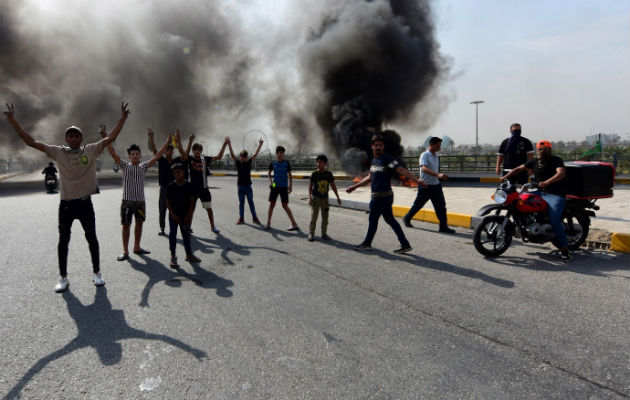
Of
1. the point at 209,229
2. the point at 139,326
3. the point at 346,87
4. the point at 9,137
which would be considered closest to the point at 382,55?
the point at 346,87

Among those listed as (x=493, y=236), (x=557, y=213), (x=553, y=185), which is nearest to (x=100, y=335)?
(x=493, y=236)

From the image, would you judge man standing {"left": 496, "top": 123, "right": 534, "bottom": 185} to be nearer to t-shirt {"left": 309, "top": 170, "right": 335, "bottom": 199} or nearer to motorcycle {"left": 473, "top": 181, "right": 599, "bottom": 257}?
motorcycle {"left": 473, "top": 181, "right": 599, "bottom": 257}

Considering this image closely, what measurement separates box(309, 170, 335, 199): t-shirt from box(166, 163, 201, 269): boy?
2013 mm

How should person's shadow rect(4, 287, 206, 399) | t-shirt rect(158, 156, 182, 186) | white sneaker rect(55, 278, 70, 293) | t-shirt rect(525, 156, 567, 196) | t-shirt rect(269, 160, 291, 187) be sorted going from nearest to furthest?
person's shadow rect(4, 287, 206, 399)
white sneaker rect(55, 278, 70, 293)
t-shirt rect(525, 156, 567, 196)
t-shirt rect(158, 156, 182, 186)
t-shirt rect(269, 160, 291, 187)

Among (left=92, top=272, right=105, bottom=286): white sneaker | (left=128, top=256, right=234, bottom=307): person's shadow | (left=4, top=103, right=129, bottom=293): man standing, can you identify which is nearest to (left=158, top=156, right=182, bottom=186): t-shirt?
(left=128, top=256, right=234, bottom=307): person's shadow

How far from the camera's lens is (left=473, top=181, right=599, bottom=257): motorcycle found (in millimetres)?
4652

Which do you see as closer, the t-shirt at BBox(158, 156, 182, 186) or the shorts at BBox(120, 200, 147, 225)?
the shorts at BBox(120, 200, 147, 225)

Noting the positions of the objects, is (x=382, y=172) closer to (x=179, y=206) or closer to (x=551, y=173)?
(x=551, y=173)

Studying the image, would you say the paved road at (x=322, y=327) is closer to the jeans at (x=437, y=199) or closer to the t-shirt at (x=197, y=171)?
the jeans at (x=437, y=199)

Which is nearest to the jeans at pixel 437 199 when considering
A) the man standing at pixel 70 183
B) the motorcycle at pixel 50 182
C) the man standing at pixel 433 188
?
the man standing at pixel 433 188

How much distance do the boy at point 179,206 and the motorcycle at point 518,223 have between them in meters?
3.51

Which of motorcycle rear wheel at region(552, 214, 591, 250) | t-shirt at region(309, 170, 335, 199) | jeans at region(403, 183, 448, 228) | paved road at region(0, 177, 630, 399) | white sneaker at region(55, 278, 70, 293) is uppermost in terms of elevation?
t-shirt at region(309, 170, 335, 199)

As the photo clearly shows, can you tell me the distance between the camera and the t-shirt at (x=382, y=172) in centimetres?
500

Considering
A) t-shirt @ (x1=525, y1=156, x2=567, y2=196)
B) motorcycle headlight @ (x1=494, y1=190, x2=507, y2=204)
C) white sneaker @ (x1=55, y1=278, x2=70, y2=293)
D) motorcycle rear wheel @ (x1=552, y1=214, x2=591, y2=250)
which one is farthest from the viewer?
motorcycle rear wheel @ (x1=552, y1=214, x2=591, y2=250)
